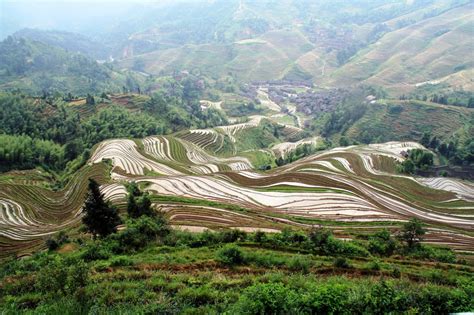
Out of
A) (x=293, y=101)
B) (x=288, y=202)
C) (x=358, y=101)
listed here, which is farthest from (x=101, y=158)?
(x=293, y=101)

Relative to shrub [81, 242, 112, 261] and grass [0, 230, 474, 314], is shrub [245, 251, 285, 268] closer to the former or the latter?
grass [0, 230, 474, 314]

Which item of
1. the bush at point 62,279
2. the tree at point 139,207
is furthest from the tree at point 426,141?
the bush at point 62,279

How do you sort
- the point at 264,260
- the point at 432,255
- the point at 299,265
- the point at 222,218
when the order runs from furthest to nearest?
the point at 222,218, the point at 432,255, the point at 264,260, the point at 299,265

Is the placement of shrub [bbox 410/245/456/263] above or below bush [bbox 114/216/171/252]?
below

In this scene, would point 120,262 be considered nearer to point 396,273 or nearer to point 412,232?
point 396,273

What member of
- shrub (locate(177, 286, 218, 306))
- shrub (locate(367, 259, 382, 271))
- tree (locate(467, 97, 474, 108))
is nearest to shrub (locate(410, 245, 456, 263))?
shrub (locate(367, 259, 382, 271))

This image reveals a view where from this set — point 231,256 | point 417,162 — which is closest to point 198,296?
point 231,256

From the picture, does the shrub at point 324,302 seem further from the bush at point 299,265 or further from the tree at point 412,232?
the tree at point 412,232

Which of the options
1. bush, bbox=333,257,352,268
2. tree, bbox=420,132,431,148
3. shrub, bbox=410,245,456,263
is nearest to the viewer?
bush, bbox=333,257,352,268
